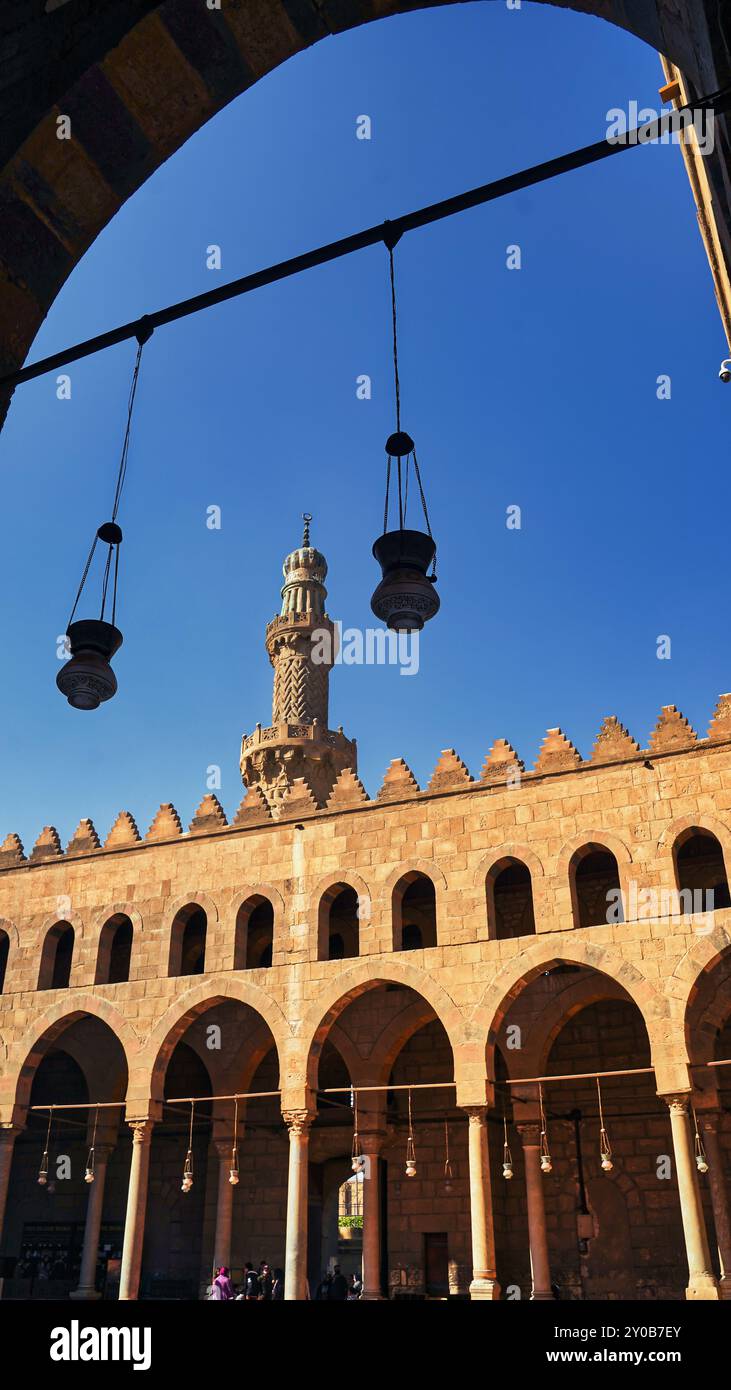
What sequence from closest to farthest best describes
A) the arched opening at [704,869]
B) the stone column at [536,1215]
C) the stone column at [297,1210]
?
the stone column at [536,1215]
the stone column at [297,1210]
the arched opening at [704,869]

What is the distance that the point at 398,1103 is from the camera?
20.6m

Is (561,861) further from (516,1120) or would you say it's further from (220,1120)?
(220,1120)

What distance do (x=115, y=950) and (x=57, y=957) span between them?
1684 millimetres

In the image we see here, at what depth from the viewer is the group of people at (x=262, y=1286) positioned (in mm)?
16828

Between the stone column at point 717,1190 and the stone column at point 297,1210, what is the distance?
21.1 feet

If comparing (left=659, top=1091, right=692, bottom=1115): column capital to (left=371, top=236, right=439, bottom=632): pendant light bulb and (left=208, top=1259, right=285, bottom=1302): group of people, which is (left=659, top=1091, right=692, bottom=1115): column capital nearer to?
(left=208, top=1259, right=285, bottom=1302): group of people

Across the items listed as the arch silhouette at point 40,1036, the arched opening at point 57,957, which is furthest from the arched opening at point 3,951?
the arch silhouette at point 40,1036

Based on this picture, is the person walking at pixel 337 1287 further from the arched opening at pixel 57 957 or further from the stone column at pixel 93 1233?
the arched opening at pixel 57 957

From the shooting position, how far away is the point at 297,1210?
17.1 metres

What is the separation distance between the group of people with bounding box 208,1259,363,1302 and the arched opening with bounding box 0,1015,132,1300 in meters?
3.25

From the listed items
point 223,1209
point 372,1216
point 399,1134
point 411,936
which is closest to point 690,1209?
point 372,1216

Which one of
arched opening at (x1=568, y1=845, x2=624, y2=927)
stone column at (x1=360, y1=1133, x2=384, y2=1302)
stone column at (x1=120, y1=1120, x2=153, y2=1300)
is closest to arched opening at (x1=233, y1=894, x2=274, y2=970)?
stone column at (x1=120, y1=1120, x2=153, y2=1300)

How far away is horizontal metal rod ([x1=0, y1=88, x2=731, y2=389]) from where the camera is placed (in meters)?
4.00
